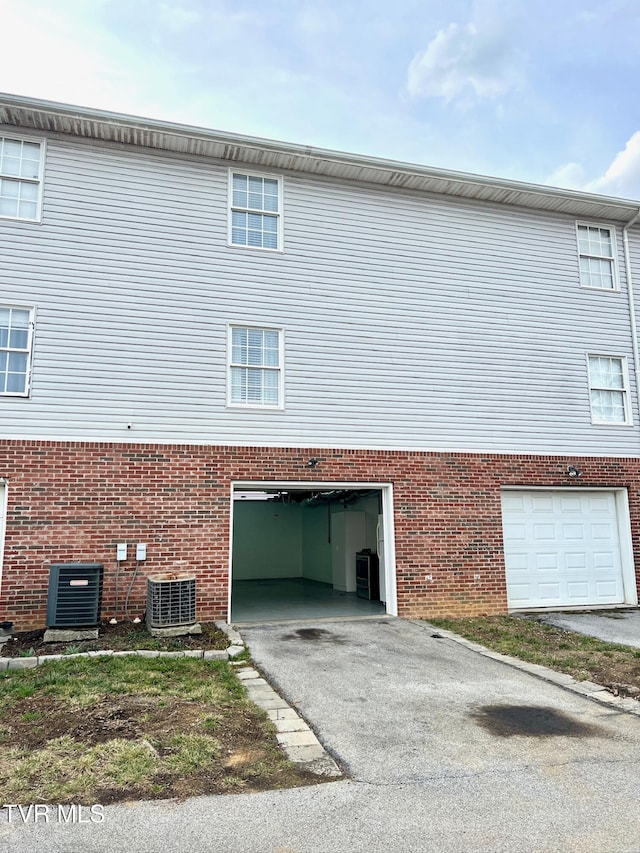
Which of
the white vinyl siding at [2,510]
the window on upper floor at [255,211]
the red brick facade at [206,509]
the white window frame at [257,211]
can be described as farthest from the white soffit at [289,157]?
the white vinyl siding at [2,510]

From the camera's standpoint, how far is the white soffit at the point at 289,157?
30.4 feet

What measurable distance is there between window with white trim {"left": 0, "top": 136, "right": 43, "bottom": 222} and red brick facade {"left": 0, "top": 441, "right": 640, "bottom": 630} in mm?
3652

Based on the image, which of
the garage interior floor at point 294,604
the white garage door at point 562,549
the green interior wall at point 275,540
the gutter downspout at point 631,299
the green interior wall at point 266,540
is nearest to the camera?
the garage interior floor at point 294,604

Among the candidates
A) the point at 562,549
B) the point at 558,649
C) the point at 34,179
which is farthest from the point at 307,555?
the point at 34,179

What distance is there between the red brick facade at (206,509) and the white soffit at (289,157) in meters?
4.97

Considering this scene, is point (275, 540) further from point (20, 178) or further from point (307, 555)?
point (20, 178)

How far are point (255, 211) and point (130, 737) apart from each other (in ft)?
27.7

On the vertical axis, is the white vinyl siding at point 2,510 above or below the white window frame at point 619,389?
below

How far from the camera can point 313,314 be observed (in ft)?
34.3

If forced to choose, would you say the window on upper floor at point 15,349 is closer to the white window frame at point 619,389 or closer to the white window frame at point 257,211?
the white window frame at point 257,211

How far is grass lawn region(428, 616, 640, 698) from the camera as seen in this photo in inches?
254

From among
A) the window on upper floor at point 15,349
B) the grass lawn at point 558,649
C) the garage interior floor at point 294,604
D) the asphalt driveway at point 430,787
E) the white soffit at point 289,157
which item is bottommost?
the asphalt driveway at point 430,787

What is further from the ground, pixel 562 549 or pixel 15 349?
pixel 15 349

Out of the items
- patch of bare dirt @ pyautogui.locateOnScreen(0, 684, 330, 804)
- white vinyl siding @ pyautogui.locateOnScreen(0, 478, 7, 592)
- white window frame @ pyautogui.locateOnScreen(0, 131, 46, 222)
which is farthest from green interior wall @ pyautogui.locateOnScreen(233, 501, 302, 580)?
patch of bare dirt @ pyautogui.locateOnScreen(0, 684, 330, 804)
